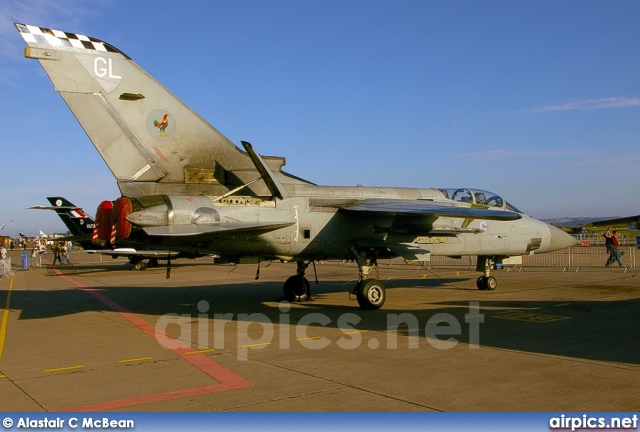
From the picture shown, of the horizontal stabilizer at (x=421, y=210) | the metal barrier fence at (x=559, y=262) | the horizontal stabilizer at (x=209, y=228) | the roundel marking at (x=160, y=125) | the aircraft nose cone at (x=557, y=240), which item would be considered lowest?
the metal barrier fence at (x=559, y=262)

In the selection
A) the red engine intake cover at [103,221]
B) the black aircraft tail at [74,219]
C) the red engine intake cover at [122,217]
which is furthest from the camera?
the black aircraft tail at [74,219]

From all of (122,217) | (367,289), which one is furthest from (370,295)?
(122,217)

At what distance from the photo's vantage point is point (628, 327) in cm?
986

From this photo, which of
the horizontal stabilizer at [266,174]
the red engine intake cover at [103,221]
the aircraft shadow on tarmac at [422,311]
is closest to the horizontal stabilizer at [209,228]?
the horizontal stabilizer at [266,174]

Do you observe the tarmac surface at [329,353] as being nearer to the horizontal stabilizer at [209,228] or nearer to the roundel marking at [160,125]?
the horizontal stabilizer at [209,228]

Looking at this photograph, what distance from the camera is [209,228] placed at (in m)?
10.3

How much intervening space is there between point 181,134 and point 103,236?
2557 mm

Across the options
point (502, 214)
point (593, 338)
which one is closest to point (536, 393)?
point (593, 338)

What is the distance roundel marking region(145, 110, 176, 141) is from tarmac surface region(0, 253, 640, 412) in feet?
12.3

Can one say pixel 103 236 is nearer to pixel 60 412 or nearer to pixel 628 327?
pixel 60 412

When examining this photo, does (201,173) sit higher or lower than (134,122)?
lower

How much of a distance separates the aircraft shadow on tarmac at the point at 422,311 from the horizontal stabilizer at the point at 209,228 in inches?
75.3

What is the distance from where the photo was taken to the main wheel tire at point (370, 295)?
12.5 meters

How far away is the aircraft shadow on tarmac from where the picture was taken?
28.1ft
